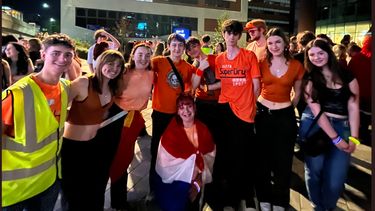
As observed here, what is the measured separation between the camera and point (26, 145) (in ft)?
6.52

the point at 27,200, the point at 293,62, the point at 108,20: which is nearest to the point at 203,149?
the point at 293,62

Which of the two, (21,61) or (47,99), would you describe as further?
(21,61)

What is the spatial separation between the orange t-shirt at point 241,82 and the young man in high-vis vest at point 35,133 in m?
1.71

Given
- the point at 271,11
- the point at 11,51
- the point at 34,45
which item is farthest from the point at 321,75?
the point at 271,11

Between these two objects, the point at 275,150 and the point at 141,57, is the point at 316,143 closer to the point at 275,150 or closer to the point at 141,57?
the point at 275,150

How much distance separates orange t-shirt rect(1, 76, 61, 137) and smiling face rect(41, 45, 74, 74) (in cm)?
12

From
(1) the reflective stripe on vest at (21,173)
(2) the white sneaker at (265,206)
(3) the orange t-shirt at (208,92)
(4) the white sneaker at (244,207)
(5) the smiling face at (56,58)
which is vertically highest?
(5) the smiling face at (56,58)

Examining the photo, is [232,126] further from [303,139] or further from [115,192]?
[115,192]

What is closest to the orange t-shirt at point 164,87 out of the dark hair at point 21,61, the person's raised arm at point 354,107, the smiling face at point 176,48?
the smiling face at point 176,48

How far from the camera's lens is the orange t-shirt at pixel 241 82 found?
3393 millimetres

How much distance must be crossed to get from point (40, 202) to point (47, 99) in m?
0.68

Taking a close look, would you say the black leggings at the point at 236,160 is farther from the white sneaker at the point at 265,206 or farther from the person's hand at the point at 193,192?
the person's hand at the point at 193,192

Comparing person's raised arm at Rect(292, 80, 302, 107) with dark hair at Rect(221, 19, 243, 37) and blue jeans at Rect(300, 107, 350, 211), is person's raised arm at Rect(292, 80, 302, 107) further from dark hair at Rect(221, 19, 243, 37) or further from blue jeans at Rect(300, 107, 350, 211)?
dark hair at Rect(221, 19, 243, 37)

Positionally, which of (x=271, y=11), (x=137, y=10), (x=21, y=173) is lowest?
(x=21, y=173)
